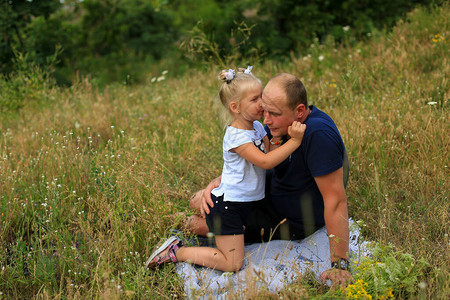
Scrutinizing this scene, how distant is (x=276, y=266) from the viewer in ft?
10.3

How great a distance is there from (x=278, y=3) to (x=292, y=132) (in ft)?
21.4

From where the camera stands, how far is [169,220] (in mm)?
3555

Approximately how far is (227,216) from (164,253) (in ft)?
1.82

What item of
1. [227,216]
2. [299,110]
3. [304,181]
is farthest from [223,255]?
[299,110]

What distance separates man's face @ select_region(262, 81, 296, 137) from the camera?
114 inches

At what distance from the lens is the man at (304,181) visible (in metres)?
2.82

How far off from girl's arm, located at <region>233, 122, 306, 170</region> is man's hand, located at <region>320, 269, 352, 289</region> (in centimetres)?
77

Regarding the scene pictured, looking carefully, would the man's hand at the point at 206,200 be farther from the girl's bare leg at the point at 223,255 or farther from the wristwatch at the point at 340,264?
the wristwatch at the point at 340,264

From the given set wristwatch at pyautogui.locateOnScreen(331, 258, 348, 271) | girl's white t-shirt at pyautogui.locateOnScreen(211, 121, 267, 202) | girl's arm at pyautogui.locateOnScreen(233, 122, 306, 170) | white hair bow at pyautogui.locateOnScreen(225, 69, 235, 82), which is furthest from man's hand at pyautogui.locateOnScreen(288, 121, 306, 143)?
wristwatch at pyautogui.locateOnScreen(331, 258, 348, 271)

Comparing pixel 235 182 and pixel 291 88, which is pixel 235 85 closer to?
pixel 291 88

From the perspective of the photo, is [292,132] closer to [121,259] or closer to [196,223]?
[196,223]

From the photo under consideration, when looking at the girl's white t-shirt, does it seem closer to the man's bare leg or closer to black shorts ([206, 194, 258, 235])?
black shorts ([206, 194, 258, 235])

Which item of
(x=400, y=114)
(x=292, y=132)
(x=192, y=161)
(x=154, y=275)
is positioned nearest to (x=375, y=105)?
(x=400, y=114)

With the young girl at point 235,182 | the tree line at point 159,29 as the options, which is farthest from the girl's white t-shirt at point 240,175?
the tree line at point 159,29
